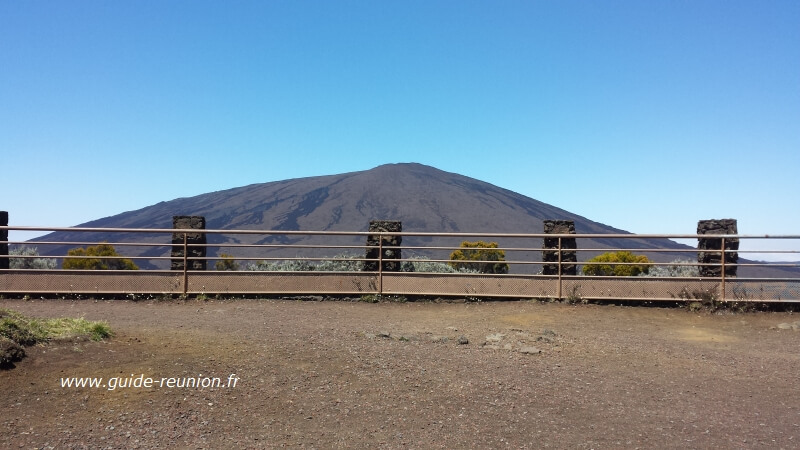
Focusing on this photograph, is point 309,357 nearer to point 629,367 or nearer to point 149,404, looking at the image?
point 149,404

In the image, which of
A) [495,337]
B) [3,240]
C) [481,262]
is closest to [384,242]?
[481,262]

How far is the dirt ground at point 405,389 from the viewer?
501cm

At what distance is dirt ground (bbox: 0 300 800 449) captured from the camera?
501 cm

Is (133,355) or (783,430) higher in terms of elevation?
(133,355)

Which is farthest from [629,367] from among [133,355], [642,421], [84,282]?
[84,282]

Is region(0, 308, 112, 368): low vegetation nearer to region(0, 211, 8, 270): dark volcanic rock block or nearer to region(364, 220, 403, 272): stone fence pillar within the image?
region(364, 220, 403, 272): stone fence pillar

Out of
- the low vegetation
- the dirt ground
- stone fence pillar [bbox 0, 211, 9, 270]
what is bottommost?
the dirt ground

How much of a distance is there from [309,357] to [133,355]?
1911 mm

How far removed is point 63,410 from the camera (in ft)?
17.0

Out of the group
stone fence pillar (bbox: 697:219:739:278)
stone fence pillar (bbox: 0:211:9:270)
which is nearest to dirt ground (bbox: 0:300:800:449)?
stone fence pillar (bbox: 697:219:739:278)

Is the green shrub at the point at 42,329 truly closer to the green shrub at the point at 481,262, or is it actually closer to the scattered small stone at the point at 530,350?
the scattered small stone at the point at 530,350

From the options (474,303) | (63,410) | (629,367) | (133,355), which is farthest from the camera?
(474,303)

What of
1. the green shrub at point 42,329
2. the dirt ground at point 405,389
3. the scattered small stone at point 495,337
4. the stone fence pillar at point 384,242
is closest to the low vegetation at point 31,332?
the green shrub at point 42,329

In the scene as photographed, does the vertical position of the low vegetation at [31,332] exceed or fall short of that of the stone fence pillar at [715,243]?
it falls short
